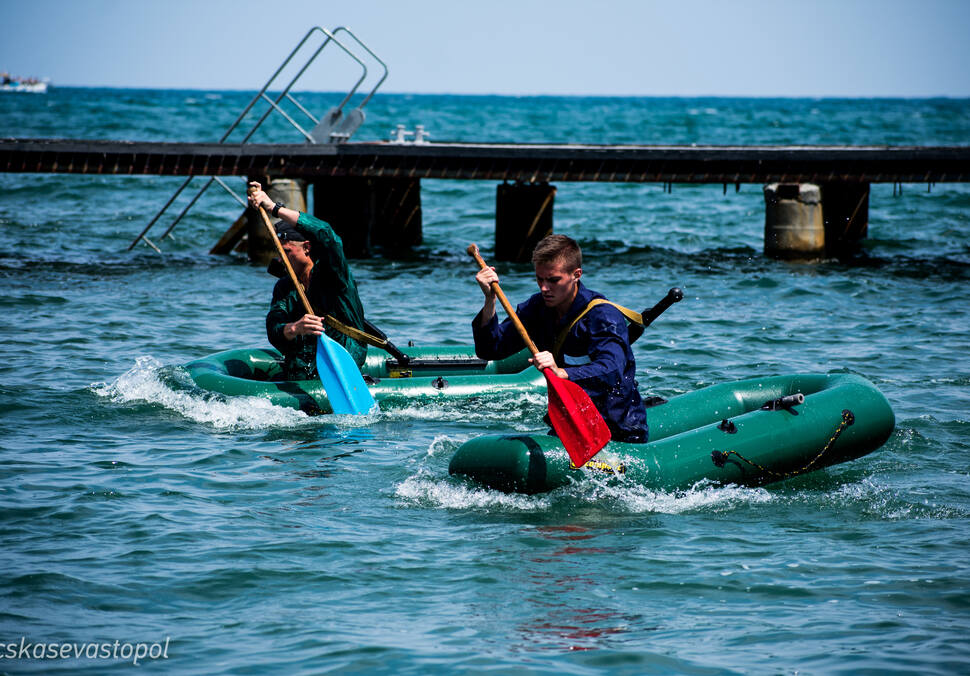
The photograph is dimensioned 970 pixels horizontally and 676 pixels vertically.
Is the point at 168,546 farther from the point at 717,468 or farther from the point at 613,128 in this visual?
the point at 613,128

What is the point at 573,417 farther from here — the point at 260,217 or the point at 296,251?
the point at 260,217

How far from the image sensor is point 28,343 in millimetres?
10742

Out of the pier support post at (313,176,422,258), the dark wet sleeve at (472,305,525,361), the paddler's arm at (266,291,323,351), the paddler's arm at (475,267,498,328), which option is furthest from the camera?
the pier support post at (313,176,422,258)

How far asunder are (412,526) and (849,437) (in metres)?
2.74

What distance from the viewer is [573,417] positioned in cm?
593

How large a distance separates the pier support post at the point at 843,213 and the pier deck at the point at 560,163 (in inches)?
60.9

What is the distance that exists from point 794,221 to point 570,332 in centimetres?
1068

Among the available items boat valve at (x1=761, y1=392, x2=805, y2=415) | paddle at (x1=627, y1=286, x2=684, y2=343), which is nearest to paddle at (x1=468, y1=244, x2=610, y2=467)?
paddle at (x1=627, y1=286, x2=684, y2=343)

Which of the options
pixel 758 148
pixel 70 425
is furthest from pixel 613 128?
pixel 70 425

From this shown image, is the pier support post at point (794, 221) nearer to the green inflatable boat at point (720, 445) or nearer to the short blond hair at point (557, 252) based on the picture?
the green inflatable boat at point (720, 445)

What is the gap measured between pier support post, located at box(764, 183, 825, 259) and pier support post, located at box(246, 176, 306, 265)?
6553 mm

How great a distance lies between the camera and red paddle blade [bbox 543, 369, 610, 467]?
19.4 ft

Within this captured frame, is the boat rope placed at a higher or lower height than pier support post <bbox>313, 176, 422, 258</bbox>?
lower

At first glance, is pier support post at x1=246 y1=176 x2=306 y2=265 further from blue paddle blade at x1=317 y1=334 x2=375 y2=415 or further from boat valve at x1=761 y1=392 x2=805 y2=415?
boat valve at x1=761 y1=392 x2=805 y2=415
